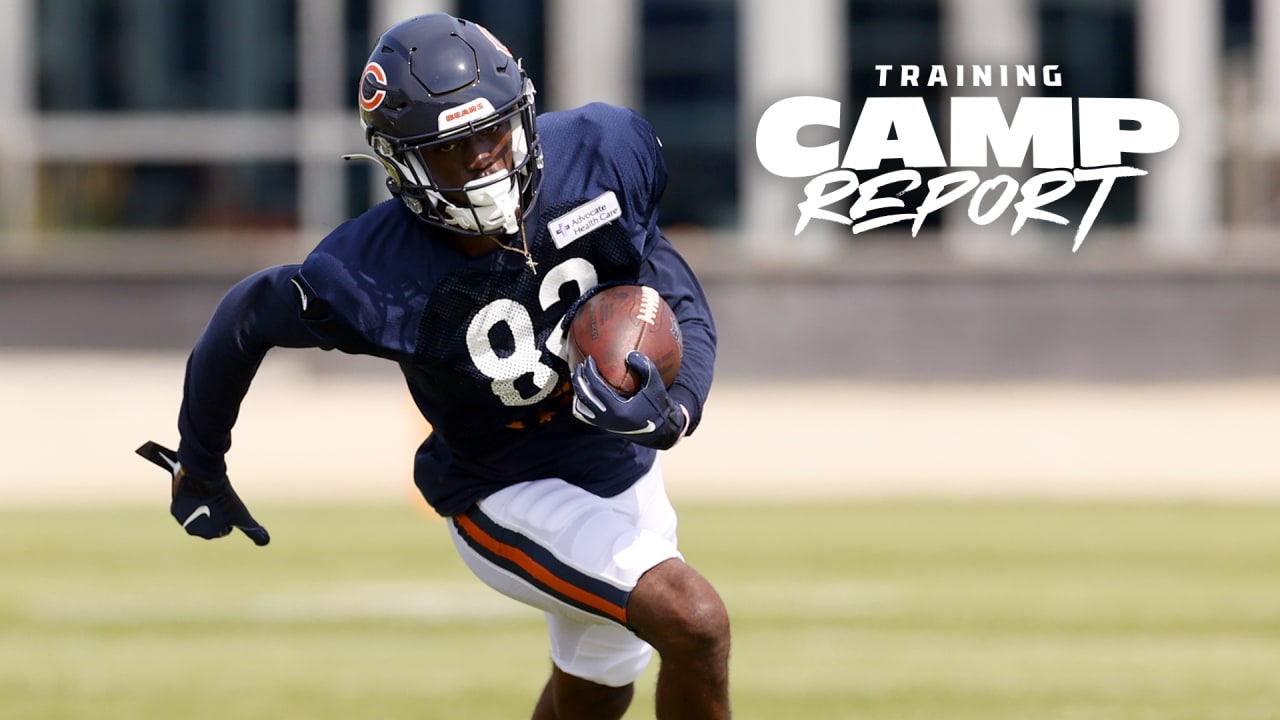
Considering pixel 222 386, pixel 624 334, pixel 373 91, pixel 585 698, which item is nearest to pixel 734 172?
pixel 585 698

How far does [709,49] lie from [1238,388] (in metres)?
6.80

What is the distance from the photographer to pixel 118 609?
8.89m

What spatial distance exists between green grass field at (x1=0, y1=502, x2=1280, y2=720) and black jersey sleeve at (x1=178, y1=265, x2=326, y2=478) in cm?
198

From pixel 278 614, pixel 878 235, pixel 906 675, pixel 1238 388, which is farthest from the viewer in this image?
pixel 878 235

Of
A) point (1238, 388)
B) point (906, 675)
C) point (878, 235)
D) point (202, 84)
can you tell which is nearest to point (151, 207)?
point (202, 84)

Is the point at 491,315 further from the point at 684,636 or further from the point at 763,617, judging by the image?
the point at 763,617

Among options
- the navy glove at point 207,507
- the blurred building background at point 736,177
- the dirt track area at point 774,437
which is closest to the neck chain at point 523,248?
the navy glove at point 207,507

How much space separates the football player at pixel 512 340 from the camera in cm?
416

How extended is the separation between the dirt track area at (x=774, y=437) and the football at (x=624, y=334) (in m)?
9.45

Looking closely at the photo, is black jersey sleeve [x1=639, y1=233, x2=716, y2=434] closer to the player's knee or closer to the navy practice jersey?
the navy practice jersey

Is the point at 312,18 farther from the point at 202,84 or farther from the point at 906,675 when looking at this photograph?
the point at 906,675

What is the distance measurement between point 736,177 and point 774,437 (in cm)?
530

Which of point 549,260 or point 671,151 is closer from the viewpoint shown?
point 549,260

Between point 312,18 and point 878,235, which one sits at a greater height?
point 312,18
